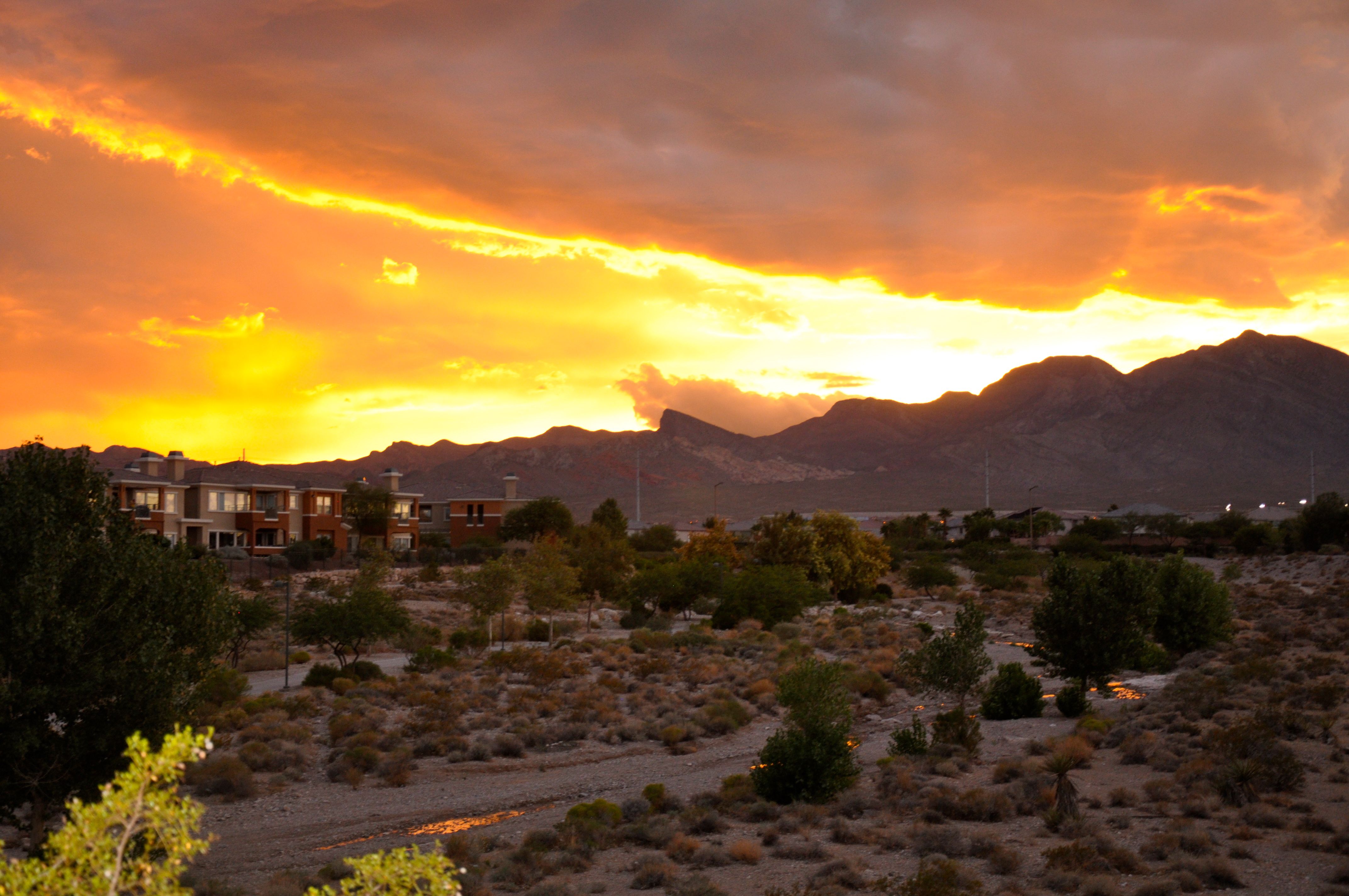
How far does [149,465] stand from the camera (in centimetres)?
8606

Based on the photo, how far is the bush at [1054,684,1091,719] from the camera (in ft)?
104

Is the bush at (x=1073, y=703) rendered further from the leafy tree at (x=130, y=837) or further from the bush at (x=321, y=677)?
the leafy tree at (x=130, y=837)

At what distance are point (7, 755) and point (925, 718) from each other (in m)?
27.6

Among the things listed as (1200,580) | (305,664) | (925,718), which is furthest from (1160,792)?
(305,664)

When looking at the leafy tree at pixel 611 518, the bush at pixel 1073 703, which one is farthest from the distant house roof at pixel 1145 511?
the bush at pixel 1073 703

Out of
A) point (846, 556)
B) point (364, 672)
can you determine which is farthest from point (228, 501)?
point (364, 672)

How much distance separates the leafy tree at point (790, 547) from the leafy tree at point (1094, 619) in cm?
3425

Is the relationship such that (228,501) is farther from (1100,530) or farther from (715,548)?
(1100,530)

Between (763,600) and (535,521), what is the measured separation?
53047 millimetres

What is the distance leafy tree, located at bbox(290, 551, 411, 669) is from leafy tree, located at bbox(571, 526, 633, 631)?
22.0 m

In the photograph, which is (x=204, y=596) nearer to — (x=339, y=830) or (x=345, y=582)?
(x=339, y=830)

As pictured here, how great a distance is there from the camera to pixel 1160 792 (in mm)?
20344

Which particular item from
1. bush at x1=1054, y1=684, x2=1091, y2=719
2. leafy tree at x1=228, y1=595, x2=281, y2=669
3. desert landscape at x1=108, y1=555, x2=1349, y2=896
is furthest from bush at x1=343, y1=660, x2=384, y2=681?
bush at x1=1054, y1=684, x2=1091, y2=719

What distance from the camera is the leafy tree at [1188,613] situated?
4400 cm
